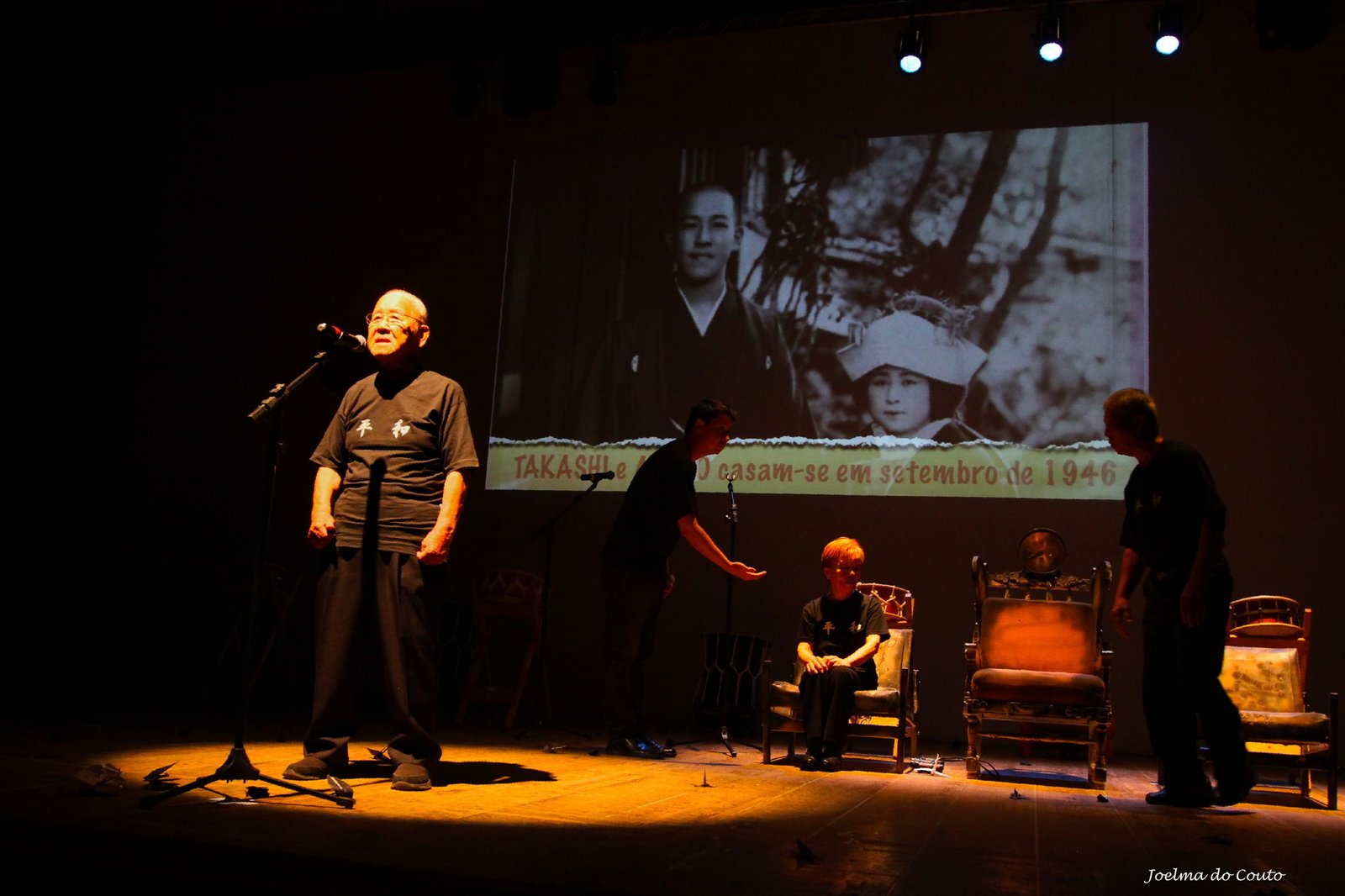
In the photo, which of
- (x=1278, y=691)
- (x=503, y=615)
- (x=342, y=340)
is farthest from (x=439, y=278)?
(x=1278, y=691)

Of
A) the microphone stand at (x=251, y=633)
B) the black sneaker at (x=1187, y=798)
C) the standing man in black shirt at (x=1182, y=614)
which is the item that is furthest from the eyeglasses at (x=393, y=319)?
the black sneaker at (x=1187, y=798)

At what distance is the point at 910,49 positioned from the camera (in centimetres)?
643

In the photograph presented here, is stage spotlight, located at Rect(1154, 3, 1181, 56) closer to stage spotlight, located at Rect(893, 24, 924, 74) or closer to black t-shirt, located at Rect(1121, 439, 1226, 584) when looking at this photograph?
stage spotlight, located at Rect(893, 24, 924, 74)

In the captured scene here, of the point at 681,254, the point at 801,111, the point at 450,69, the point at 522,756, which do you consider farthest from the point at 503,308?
the point at 522,756

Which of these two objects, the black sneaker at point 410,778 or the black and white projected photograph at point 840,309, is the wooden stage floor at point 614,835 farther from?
the black and white projected photograph at point 840,309

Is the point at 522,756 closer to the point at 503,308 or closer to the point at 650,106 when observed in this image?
the point at 503,308

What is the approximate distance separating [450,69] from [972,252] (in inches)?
155

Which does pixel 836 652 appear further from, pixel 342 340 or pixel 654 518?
pixel 342 340

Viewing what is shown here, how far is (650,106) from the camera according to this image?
7.38 m

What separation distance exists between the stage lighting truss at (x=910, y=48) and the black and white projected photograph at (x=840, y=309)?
0.45m

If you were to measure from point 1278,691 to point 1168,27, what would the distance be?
12.4 ft

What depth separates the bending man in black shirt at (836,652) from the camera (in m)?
4.73

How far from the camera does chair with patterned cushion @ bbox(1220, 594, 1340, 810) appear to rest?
423cm

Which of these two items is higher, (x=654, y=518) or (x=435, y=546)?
(x=654, y=518)
